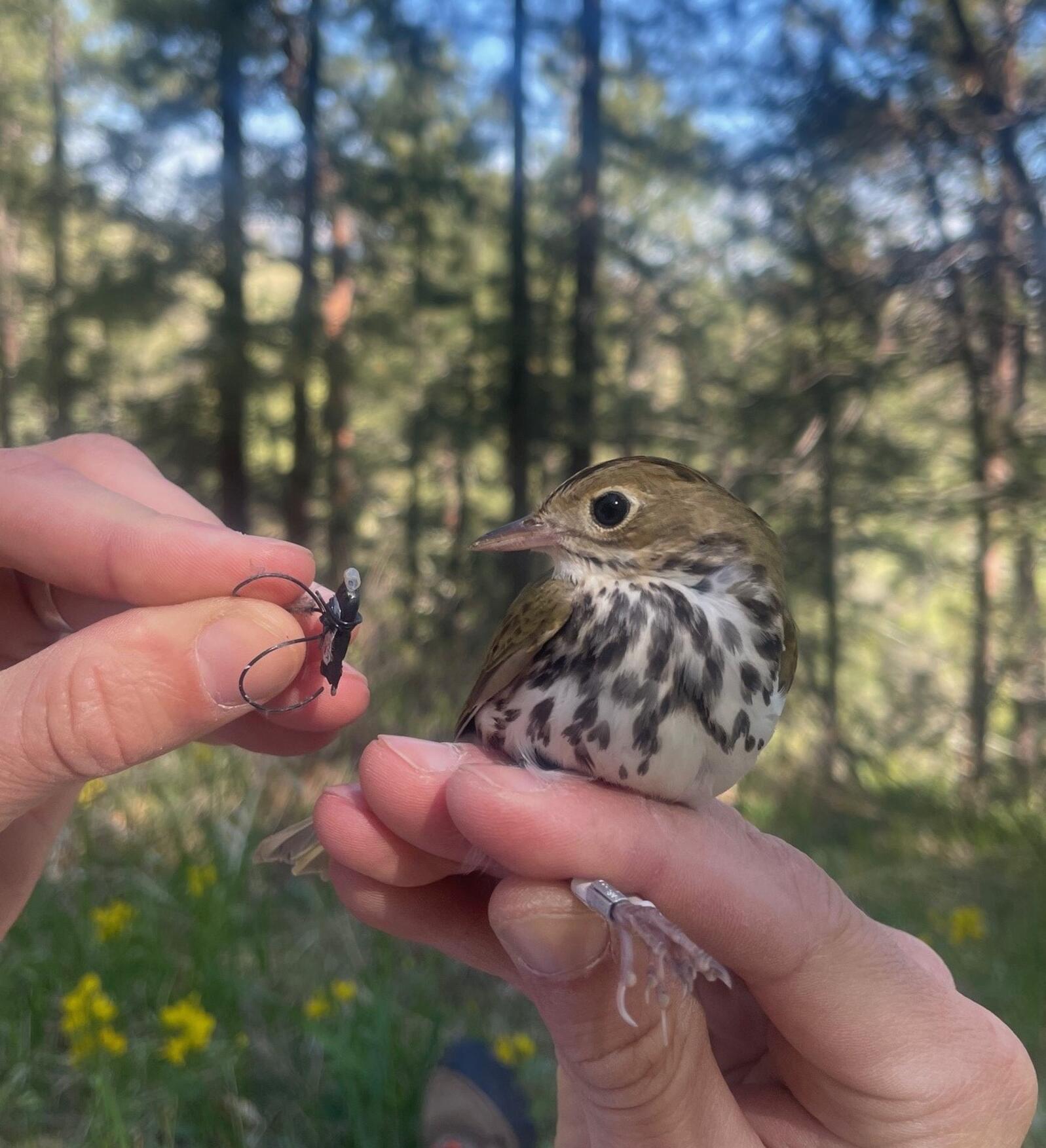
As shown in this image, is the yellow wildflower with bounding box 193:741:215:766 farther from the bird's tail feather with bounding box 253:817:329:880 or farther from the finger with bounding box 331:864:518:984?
the finger with bounding box 331:864:518:984

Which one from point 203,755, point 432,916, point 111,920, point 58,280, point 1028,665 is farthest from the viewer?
point 58,280

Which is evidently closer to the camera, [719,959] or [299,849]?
[719,959]

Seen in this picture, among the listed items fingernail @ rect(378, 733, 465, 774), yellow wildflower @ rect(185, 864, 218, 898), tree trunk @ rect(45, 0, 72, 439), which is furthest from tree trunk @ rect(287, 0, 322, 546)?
fingernail @ rect(378, 733, 465, 774)

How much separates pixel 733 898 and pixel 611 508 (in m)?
0.56

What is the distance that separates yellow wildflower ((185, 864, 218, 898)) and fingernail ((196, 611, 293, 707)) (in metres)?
1.68

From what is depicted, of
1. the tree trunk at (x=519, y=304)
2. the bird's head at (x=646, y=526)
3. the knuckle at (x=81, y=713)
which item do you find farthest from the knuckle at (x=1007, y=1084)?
the tree trunk at (x=519, y=304)

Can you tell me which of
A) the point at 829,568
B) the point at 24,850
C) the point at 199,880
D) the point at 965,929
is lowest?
the point at 965,929

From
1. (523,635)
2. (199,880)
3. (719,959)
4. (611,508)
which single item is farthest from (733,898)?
(199,880)

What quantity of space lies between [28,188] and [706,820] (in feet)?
17.9

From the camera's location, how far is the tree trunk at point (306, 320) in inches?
184

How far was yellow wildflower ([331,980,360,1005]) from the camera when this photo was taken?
2.07 meters

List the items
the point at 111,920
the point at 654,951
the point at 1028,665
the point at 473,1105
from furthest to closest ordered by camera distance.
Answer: the point at 1028,665 → the point at 111,920 → the point at 473,1105 → the point at 654,951

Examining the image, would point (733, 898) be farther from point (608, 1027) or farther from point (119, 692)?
point (119, 692)

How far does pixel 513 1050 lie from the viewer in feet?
6.70
